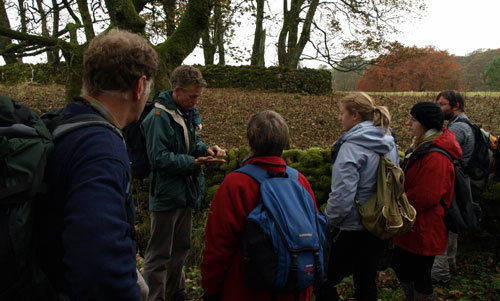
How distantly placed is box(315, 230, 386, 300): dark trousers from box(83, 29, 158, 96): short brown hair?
2.10 metres

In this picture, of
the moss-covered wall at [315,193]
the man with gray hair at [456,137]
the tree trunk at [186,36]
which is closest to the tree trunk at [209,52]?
the tree trunk at [186,36]

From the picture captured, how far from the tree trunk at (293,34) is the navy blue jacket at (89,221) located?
16304 mm

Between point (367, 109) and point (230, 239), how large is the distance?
5.38 ft

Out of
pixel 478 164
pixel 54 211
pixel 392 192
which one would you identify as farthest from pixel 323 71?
pixel 54 211

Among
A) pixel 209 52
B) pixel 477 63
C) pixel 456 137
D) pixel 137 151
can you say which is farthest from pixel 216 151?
pixel 477 63

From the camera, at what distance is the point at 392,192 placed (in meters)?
2.52

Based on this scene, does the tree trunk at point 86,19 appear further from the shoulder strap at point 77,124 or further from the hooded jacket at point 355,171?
the shoulder strap at point 77,124

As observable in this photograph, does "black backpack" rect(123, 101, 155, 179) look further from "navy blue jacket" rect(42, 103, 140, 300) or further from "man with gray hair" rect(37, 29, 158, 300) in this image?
"navy blue jacket" rect(42, 103, 140, 300)

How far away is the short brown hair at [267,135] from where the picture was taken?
1.89m

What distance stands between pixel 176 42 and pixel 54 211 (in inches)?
267

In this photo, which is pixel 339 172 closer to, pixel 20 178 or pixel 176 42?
pixel 20 178

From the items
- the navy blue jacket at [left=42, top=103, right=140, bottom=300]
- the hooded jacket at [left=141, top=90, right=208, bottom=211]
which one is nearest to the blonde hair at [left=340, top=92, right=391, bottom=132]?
the hooded jacket at [left=141, top=90, right=208, bottom=211]

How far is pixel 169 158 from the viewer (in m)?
2.66

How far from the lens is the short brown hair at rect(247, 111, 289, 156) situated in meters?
1.89
